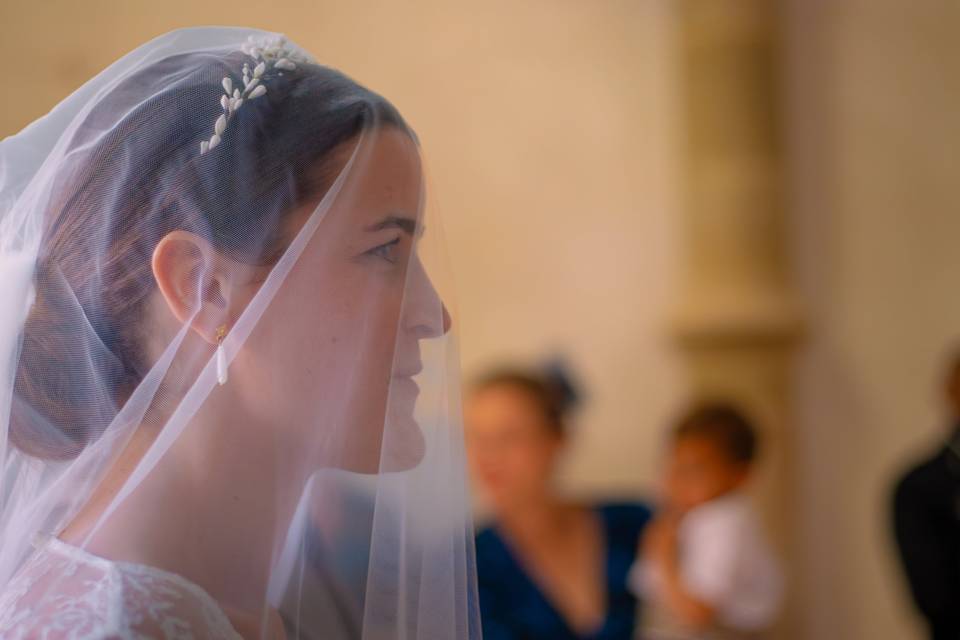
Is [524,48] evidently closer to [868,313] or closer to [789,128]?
[789,128]

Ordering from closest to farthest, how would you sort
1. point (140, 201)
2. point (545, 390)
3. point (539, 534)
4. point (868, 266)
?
point (140, 201)
point (539, 534)
point (545, 390)
point (868, 266)

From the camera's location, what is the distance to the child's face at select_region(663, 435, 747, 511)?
10.4 feet

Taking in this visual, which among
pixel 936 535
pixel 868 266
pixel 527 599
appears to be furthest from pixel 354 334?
→ pixel 868 266

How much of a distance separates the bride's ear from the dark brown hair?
2.29 meters

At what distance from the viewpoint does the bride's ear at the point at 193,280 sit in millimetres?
1119

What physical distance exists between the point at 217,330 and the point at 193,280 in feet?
0.20

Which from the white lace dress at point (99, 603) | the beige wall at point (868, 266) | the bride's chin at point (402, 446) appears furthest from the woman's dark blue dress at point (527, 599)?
the beige wall at point (868, 266)

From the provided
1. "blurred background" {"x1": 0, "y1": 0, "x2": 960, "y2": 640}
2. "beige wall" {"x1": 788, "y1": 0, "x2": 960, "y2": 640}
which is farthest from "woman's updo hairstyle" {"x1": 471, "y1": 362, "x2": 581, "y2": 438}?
"beige wall" {"x1": 788, "y1": 0, "x2": 960, "y2": 640}

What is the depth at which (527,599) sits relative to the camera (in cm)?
265

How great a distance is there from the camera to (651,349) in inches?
189

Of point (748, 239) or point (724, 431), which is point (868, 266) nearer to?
point (748, 239)

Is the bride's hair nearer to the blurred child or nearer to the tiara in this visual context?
the tiara

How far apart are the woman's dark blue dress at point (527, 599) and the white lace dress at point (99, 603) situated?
159cm

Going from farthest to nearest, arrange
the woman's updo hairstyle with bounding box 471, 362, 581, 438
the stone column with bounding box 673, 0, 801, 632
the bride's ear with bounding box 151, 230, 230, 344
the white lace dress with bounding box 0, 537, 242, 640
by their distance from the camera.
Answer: the stone column with bounding box 673, 0, 801, 632 → the woman's updo hairstyle with bounding box 471, 362, 581, 438 → the bride's ear with bounding box 151, 230, 230, 344 → the white lace dress with bounding box 0, 537, 242, 640
